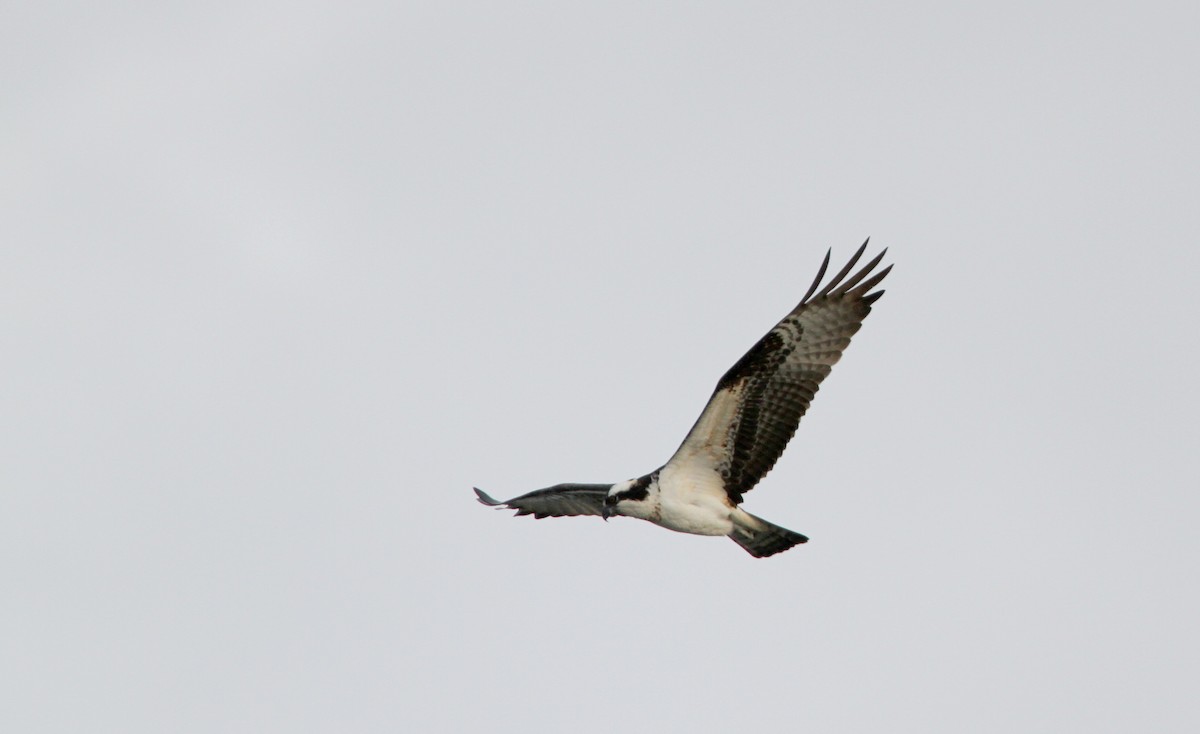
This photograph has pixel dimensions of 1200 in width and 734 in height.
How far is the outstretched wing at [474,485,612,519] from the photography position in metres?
15.5

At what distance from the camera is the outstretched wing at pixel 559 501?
50.9ft

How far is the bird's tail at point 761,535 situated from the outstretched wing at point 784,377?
2.25ft

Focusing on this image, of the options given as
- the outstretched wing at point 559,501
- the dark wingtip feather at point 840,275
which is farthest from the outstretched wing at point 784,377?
the outstretched wing at point 559,501

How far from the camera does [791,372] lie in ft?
46.2

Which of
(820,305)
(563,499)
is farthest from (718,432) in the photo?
(563,499)

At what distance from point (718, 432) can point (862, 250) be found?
2.11m

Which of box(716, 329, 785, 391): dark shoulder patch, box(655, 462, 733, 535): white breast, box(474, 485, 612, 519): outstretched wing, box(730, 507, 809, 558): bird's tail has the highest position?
box(716, 329, 785, 391): dark shoulder patch

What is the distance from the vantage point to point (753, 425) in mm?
14133

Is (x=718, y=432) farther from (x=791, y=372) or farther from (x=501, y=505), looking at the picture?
(x=501, y=505)

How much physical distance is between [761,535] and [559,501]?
2.51 meters

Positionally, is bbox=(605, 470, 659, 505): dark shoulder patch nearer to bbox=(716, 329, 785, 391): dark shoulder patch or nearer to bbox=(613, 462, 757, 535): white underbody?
bbox=(613, 462, 757, 535): white underbody

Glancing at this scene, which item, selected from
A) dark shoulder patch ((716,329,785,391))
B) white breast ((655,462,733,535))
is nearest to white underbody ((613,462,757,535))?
white breast ((655,462,733,535))

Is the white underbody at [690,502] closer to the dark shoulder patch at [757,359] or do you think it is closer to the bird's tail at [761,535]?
the bird's tail at [761,535]

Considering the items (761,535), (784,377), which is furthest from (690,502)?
(784,377)
